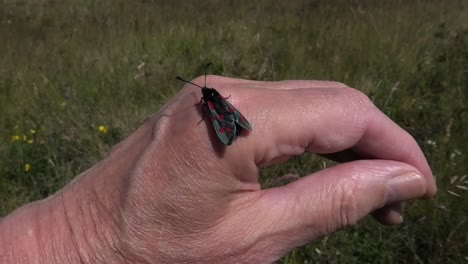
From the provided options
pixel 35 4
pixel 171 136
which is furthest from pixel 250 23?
pixel 35 4

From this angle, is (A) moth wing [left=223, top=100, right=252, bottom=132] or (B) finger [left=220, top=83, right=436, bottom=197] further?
(B) finger [left=220, top=83, right=436, bottom=197]

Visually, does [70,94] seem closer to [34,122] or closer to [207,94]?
[34,122]

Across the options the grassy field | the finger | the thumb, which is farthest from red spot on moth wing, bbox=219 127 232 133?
the grassy field

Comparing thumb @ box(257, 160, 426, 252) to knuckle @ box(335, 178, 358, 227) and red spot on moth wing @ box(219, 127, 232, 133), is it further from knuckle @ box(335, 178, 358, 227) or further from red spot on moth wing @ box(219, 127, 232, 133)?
red spot on moth wing @ box(219, 127, 232, 133)

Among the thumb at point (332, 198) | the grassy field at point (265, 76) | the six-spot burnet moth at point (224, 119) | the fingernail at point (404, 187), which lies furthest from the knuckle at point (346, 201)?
the grassy field at point (265, 76)

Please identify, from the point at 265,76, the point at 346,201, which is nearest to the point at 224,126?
the point at 346,201

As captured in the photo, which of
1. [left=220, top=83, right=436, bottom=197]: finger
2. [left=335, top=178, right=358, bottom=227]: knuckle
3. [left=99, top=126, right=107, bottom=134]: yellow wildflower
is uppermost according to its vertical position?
[left=220, top=83, right=436, bottom=197]: finger

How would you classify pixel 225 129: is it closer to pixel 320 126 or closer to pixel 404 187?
pixel 320 126
